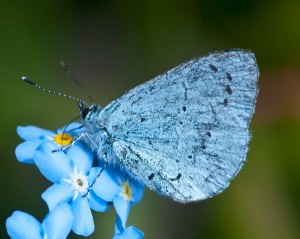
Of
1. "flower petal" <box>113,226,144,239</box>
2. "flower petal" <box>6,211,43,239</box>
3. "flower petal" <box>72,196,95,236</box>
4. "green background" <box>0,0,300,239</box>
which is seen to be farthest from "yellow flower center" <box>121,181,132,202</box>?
"green background" <box>0,0,300,239</box>

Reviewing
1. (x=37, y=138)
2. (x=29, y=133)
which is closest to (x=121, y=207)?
(x=37, y=138)

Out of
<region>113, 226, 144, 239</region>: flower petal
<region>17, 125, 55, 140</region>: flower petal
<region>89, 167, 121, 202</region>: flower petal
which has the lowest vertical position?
<region>113, 226, 144, 239</region>: flower petal

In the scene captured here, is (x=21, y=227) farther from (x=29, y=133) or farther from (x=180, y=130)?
(x=180, y=130)

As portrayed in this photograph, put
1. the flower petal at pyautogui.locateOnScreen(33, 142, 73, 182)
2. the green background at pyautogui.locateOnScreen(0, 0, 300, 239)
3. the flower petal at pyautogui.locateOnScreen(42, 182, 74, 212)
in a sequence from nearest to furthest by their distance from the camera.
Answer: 1. the flower petal at pyautogui.locateOnScreen(42, 182, 74, 212)
2. the flower petal at pyautogui.locateOnScreen(33, 142, 73, 182)
3. the green background at pyautogui.locateOnScreen(0, 0, 300, 239)

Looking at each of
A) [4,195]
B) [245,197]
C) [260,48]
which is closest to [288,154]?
[245,197]

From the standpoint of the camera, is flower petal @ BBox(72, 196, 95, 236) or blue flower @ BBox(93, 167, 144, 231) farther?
blue flower @ BBox(93, 167, 144, 231)

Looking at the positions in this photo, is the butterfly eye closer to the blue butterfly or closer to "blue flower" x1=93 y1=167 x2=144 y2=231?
the blue butterfly

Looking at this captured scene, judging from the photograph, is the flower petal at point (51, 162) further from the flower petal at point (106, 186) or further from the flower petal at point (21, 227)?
the flower petal at point (21, 227)
